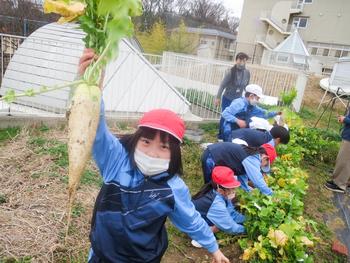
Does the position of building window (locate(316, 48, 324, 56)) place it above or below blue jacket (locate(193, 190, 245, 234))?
above

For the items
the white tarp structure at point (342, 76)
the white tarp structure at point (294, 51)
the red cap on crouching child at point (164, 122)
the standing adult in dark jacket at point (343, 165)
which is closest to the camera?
the red cap on crouching child at point (164, 122)

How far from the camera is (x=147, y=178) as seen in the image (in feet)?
6.05

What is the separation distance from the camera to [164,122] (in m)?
1.75

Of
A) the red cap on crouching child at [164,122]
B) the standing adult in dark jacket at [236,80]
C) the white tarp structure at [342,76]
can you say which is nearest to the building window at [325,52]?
the white tarp structure at [342,76]

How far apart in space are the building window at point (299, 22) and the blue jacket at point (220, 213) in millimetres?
36823

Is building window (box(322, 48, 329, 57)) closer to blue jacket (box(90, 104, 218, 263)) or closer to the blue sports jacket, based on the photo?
the blue sports jacket

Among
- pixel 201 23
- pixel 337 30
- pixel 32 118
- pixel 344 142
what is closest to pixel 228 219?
pixel 344 142

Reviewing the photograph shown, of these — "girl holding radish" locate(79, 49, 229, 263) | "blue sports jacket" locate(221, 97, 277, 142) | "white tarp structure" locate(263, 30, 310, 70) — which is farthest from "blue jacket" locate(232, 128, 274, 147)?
"white tarp structure" locate(263, 30, 310, 70)

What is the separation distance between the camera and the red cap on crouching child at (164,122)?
1.73 meters

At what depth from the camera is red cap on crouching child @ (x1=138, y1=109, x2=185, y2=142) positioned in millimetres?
1731

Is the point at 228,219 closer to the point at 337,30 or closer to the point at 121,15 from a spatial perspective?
the point at 121,15

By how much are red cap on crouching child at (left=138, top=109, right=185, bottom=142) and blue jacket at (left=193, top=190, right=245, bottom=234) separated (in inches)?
73.0

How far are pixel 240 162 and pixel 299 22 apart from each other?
121 ft

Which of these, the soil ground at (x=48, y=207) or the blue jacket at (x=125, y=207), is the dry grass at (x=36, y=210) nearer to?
the soil ground at (x=48, y=207)
